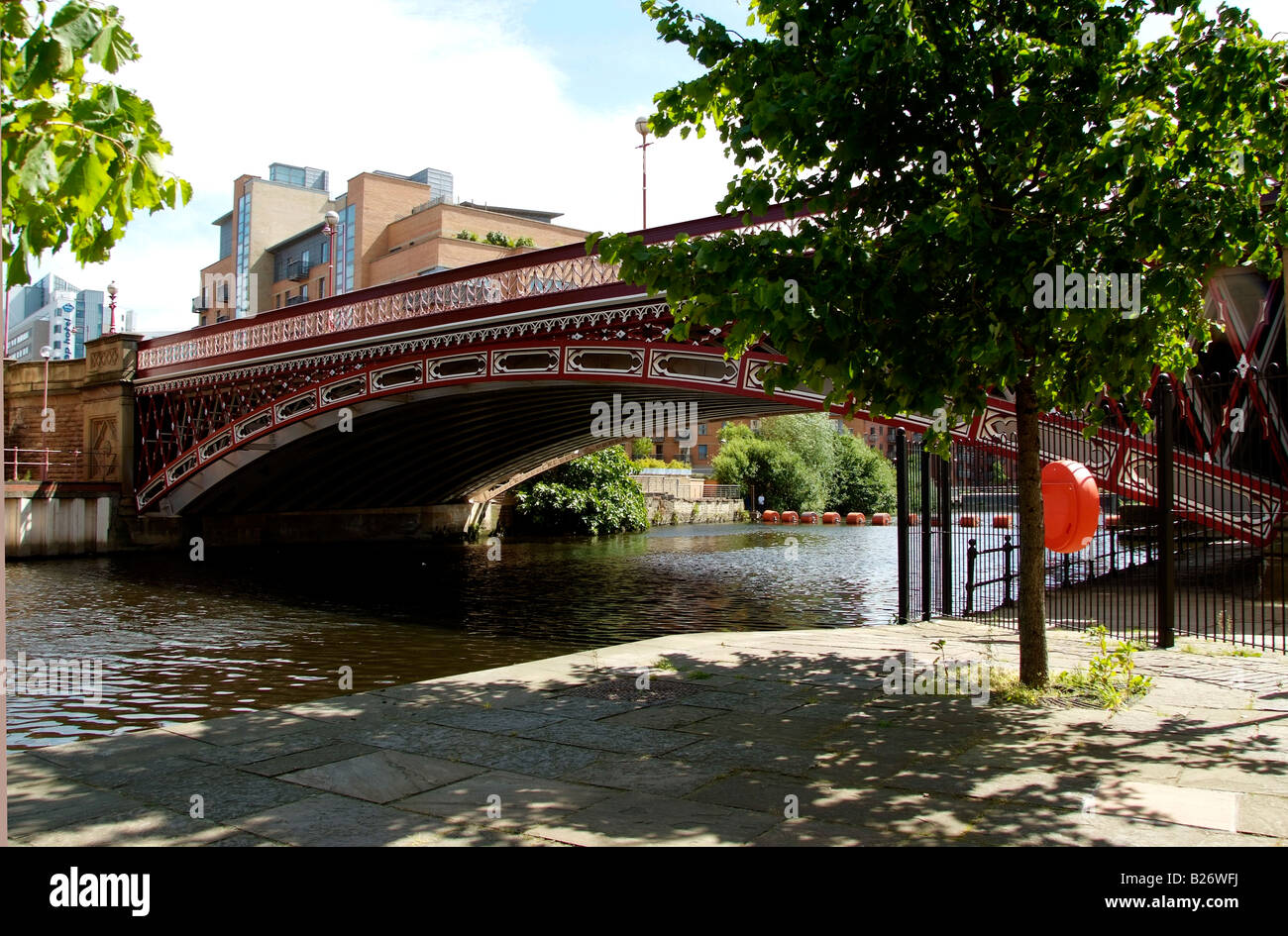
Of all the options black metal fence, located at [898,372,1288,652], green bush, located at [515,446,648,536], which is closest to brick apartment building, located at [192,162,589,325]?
green bush, located at [515,446,648,536]

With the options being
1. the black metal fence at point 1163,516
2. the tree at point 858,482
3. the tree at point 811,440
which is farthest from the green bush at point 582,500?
the black metal fence at point 1163,516

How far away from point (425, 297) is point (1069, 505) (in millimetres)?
16882

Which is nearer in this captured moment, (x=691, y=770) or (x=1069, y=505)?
(x=691, y=770)

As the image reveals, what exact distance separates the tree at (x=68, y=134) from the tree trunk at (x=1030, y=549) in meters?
5.95

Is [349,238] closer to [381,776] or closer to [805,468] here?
[805,468]

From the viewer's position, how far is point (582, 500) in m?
44.5

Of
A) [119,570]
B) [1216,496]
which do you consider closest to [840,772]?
[1216,496]

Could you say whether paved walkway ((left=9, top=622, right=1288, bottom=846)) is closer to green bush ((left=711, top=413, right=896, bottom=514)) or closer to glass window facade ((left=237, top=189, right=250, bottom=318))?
green bush ((left=711, top=413, right=896, bottom=514))

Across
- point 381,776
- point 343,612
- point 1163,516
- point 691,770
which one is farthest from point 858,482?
point 381,776

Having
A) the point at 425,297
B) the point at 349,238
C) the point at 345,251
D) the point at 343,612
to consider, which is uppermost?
the point at 349,238

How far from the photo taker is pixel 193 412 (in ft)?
Result: 105

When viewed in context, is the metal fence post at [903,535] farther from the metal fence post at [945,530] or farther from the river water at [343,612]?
the river water at [343,612]
